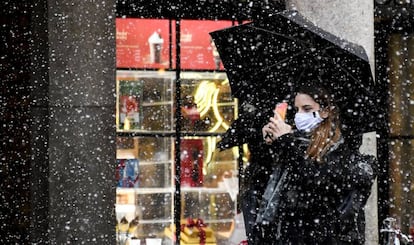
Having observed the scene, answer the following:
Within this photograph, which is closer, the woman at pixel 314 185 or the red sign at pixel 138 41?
the woman at pixel 314 185

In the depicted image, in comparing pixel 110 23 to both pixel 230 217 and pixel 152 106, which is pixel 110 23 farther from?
pixel 230 217

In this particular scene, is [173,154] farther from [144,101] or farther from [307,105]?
[307,105]

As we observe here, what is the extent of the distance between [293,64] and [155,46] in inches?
141

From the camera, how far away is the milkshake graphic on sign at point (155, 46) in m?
8.70

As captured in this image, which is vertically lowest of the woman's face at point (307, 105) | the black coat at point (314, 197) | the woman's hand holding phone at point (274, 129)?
the black coat at point (314, 197)

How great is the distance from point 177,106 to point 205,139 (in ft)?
1.59

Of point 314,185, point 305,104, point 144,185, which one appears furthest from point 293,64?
point 144,185

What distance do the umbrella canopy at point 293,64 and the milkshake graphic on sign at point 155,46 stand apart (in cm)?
322

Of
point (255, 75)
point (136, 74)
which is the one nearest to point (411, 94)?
point (136, 74)

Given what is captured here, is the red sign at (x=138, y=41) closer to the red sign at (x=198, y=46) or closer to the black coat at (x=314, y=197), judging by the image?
the red sign at (x=198, y=46)

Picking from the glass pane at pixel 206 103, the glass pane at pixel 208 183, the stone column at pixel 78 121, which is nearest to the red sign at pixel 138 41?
the glass pane at pixel 206 103

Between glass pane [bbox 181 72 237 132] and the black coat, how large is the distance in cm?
383

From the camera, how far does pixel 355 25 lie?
6902mm

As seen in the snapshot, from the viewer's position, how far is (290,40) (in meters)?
5.24
